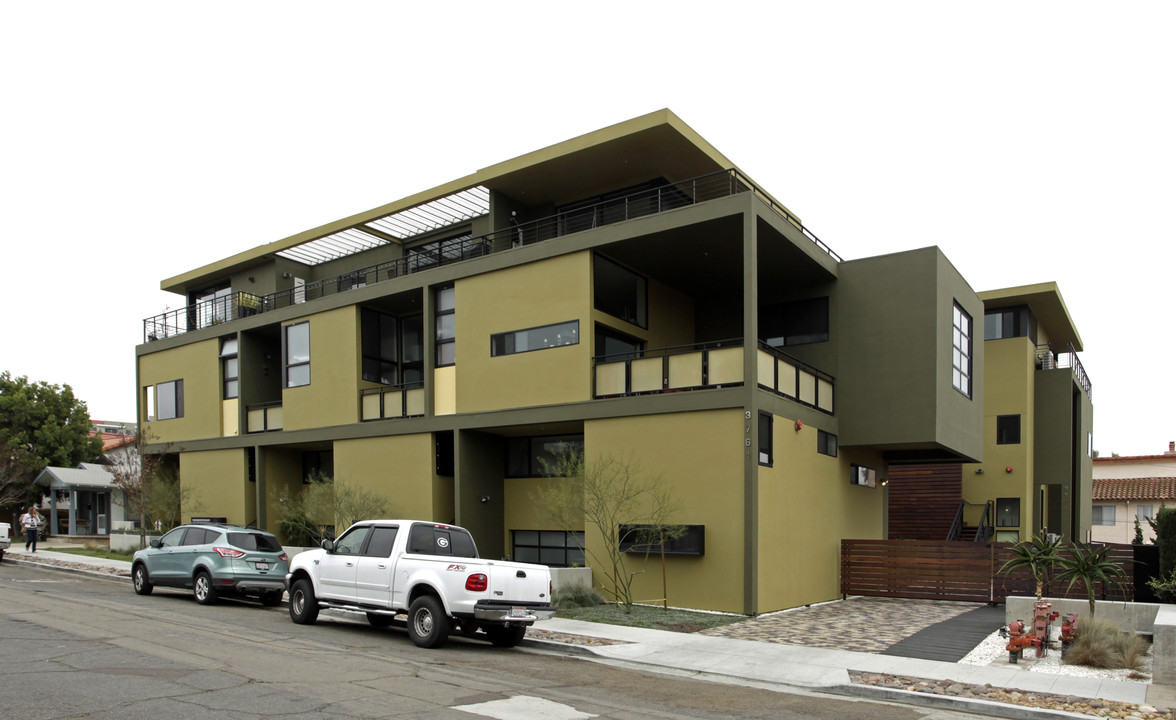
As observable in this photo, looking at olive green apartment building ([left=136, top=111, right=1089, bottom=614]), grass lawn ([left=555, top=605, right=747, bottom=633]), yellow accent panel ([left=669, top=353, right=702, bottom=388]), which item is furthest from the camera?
yellow accent panel ([left=669, top=353, right=702, bottom=388])

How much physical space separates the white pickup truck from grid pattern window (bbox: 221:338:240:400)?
17.2m

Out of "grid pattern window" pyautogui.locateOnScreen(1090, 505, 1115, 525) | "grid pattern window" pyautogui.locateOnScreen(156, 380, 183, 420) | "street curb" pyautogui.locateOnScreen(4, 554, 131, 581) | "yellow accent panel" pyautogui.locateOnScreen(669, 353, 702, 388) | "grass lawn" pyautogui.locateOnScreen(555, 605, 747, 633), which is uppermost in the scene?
"yellow accent panel" pyautogui.locateOnScreen(669, 353, 702, 388)

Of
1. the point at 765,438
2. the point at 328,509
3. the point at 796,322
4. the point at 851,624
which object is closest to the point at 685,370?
the point at 765,438

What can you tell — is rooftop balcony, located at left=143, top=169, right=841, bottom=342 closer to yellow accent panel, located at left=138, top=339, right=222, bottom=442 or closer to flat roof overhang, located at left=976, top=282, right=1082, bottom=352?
yellow accent panel, located at left=138, top=339, right=222, bottom=442

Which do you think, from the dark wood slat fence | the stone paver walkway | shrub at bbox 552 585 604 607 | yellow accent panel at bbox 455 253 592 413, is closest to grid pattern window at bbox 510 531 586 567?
shrub at bbox 552 585 604 607

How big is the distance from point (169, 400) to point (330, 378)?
1048cm

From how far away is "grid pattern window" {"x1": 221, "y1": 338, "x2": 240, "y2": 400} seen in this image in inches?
1212

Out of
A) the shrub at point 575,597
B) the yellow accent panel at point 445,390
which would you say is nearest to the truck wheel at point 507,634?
the shrub at point 575,597

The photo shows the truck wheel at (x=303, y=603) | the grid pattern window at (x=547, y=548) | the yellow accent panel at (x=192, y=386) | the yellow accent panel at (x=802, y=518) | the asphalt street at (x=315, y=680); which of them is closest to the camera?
the asphalt street at (x=315, y=680)

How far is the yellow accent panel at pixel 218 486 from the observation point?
97.0 ft

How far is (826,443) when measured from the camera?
21.3 metres

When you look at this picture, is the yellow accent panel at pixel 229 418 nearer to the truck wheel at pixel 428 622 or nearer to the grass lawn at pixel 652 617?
the grass lawn at pixel 652 617

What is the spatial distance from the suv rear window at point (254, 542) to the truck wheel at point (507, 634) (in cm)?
696

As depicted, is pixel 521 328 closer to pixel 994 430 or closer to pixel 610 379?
pixel 610 379
